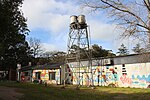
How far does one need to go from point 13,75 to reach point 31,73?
370 inches

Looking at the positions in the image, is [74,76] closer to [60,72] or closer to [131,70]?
[60,72]

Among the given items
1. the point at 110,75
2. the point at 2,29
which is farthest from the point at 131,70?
the point at 2,29

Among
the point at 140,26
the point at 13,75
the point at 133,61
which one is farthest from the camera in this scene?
the point at 13,75

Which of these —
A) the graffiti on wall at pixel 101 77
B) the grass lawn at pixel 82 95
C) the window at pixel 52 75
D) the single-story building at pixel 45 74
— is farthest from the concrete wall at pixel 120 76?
the grass lawn at pixel 82 95

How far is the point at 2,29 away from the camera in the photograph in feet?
47.0

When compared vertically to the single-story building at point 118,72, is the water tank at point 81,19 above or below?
above

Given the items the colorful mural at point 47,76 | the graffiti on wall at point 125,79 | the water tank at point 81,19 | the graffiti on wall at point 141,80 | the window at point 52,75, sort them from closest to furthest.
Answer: the graffiti on wall at point 141,80
the graffiti on wall at point 125,79
the water tank at point 81,19
the colorful mural at point 47,76
the window at point 52,75

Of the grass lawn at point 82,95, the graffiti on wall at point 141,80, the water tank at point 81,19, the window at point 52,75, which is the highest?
the water tank at point 81,19

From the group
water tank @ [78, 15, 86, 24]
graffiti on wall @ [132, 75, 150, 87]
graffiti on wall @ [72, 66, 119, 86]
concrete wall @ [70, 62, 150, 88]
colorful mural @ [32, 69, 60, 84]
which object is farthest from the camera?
colorful mural @ [32, 69, 60, 84]

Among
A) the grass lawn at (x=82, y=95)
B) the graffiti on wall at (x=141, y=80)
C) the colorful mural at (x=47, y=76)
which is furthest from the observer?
the colorful mural at (x=47, y=76)

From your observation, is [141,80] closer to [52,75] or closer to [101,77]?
[101,77]

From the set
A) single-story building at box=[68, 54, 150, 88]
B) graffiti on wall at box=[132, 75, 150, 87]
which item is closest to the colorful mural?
single-story building at box=[68, 54, 150, 88]

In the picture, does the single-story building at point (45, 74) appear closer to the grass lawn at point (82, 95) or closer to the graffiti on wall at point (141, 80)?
the graffiti on wall at point (141, 80)

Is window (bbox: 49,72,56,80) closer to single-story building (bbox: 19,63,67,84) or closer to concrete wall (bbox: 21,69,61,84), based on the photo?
single-story building (bbox: 19,63,67,84)
